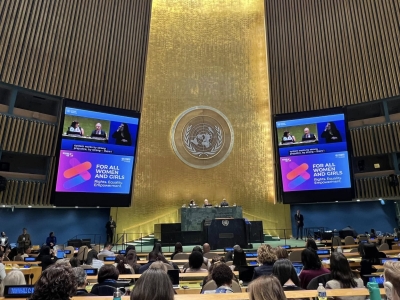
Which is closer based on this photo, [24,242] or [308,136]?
[24,242]

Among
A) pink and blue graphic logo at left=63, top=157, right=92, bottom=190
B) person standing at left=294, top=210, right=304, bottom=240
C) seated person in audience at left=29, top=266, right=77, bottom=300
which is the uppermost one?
pink and blue graphic logo at left=63, top=157, right=92, bottom=190

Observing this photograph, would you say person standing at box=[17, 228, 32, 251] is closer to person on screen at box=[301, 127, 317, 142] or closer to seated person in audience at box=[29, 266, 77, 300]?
seated person in audience at box=[29, 266, 77, 300]

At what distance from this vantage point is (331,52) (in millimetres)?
14680

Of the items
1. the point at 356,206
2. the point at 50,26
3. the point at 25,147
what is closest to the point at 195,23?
the point at 50,26

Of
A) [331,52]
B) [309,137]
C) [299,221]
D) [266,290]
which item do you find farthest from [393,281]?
[331,52]

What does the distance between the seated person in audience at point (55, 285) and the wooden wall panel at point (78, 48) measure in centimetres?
1214

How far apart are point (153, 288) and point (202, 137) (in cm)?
1463

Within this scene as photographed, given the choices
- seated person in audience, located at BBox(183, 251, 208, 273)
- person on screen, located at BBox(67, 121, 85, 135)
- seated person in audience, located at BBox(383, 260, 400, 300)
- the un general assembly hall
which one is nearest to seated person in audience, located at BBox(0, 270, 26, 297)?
seated person in audience, located at BBox(183, 251, 208, 273)

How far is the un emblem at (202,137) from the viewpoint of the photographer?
52.2ft

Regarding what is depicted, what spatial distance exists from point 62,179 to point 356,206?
13.5 metres

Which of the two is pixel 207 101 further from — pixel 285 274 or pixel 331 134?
pixel 285 274

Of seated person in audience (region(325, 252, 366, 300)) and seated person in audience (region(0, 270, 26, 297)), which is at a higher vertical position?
seated person in audience (region(325, 252, 366, 300))

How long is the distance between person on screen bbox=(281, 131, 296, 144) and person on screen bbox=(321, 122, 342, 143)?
127 cm

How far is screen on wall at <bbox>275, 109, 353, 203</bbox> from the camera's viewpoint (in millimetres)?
13227
